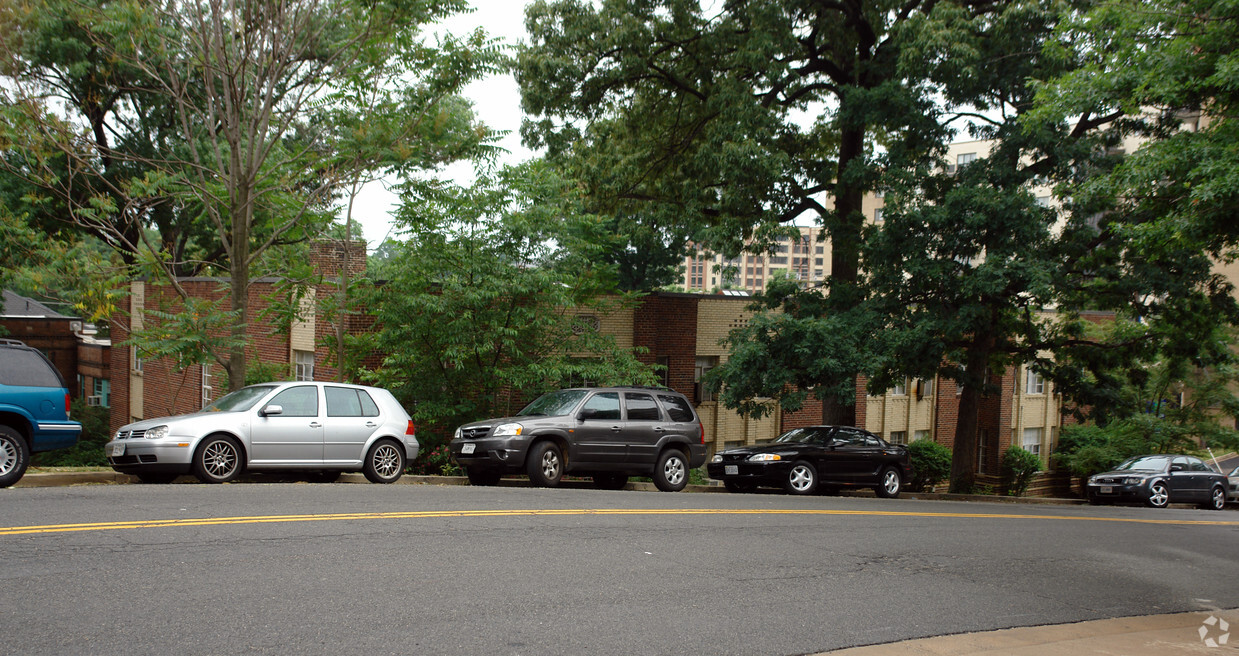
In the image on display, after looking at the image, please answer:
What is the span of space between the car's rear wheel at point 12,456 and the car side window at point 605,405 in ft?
25.0

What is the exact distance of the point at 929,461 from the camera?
3050 cm

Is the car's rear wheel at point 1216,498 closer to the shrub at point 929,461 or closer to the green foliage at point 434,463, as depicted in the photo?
the shrub at point 929,461

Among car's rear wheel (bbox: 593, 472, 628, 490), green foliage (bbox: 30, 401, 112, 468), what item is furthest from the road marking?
green foliage (bbox: 30, 401, 112, 468)

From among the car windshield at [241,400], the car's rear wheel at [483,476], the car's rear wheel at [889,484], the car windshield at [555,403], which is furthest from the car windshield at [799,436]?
the car windshield at [241,400]

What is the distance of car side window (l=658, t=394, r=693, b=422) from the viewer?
634 inches

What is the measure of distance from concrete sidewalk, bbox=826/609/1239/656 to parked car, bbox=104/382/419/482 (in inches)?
348

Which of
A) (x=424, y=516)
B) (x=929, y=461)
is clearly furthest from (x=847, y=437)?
Answer: (x=929, y=461)

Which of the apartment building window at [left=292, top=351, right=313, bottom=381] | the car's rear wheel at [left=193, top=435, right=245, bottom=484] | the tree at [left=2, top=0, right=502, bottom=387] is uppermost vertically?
the tree at [left=2, top=0, right=502, bottom=387]

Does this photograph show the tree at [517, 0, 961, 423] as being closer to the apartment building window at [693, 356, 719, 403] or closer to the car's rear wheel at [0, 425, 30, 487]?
the apartment building window at [693, 356, 719, 403]

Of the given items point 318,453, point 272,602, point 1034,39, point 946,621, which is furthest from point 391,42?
point 1034,39

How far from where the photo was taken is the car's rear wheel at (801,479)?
17.9 metres

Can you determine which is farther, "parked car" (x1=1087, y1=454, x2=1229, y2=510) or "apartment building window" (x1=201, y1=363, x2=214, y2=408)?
"parked car" (x1=1087, y1=454, x2=1229, y2=510)

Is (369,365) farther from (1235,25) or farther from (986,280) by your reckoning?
(1235,25)

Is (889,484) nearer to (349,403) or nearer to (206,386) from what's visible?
(349,403)
